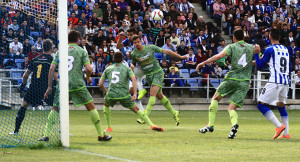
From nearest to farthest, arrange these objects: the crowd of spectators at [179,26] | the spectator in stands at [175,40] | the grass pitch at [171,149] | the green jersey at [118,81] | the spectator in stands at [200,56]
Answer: the grass pitch at [171,149]
the green jersey at [118,81]
the crowd of spectators at [179,26]
the spectator in stands at [200,56]
the spectator in stands at [175,40]

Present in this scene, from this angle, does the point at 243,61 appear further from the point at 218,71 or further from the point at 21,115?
the point at 218,71

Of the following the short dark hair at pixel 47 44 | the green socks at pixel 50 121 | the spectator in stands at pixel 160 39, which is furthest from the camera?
the spectator in stands at pixel 160 39

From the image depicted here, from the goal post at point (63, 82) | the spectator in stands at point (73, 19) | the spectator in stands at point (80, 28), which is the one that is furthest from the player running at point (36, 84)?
the spectator in stands at point (73, 19)

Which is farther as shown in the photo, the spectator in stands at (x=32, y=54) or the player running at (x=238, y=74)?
the spectator in stands at (x=32, y=54)

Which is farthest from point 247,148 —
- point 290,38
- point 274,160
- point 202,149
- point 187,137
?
point 290,38

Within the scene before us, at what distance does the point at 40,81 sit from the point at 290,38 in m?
21.0

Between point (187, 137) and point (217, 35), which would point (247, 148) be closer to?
point (187, 137)

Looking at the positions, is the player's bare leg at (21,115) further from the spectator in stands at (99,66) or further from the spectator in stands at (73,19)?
the spectator in stands at (73,19)

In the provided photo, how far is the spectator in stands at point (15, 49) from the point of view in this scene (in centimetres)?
1607

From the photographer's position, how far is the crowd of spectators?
26.8m

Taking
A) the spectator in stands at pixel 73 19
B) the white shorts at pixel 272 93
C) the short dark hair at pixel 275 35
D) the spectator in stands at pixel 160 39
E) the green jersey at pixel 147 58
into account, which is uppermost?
the spectator in stands at pixel 73 19

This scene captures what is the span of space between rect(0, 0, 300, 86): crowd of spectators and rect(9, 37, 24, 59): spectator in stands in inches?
297

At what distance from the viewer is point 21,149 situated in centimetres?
981

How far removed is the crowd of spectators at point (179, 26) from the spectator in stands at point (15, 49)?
24.8 ft
